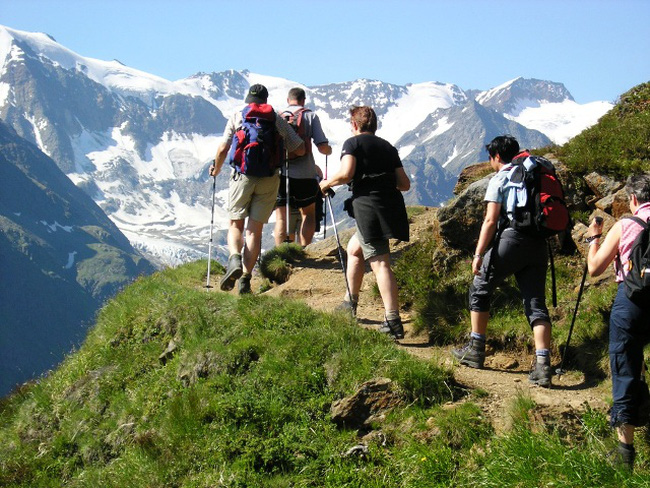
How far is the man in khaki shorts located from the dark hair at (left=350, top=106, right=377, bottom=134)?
5.77 ft

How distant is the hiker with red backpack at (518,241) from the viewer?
7.83 meters

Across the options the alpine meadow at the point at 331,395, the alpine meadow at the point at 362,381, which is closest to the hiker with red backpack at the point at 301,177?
the alpine meadow at the point at 362,381

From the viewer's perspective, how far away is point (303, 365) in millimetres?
8219

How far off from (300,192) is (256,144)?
153 inches

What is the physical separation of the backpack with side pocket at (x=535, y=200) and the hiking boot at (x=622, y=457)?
2587mm

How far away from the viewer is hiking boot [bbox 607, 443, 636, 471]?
5930 mm

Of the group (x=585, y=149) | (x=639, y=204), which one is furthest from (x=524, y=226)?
(x=585, y=149)

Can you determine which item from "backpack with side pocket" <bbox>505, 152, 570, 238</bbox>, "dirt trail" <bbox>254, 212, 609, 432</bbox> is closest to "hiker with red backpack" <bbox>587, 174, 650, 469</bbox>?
"dirt trail" <bbox>254, 212, 609, 432</bbox>

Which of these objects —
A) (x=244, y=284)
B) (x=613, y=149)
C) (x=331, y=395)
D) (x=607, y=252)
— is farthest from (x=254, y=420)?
(x=613, y=149)

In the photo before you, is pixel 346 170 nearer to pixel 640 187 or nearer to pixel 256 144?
pixel 256 144

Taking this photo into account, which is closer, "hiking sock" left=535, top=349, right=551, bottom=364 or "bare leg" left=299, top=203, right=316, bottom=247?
"hiking sock" left=535, top=349, right=551, bottom=364

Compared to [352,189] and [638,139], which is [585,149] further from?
[352,189]

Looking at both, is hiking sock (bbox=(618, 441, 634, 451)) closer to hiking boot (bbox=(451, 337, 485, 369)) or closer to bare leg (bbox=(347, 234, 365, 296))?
hiking boot (bbox=(451, 337, 485, 369))

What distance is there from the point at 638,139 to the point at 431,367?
6161 millimetres
